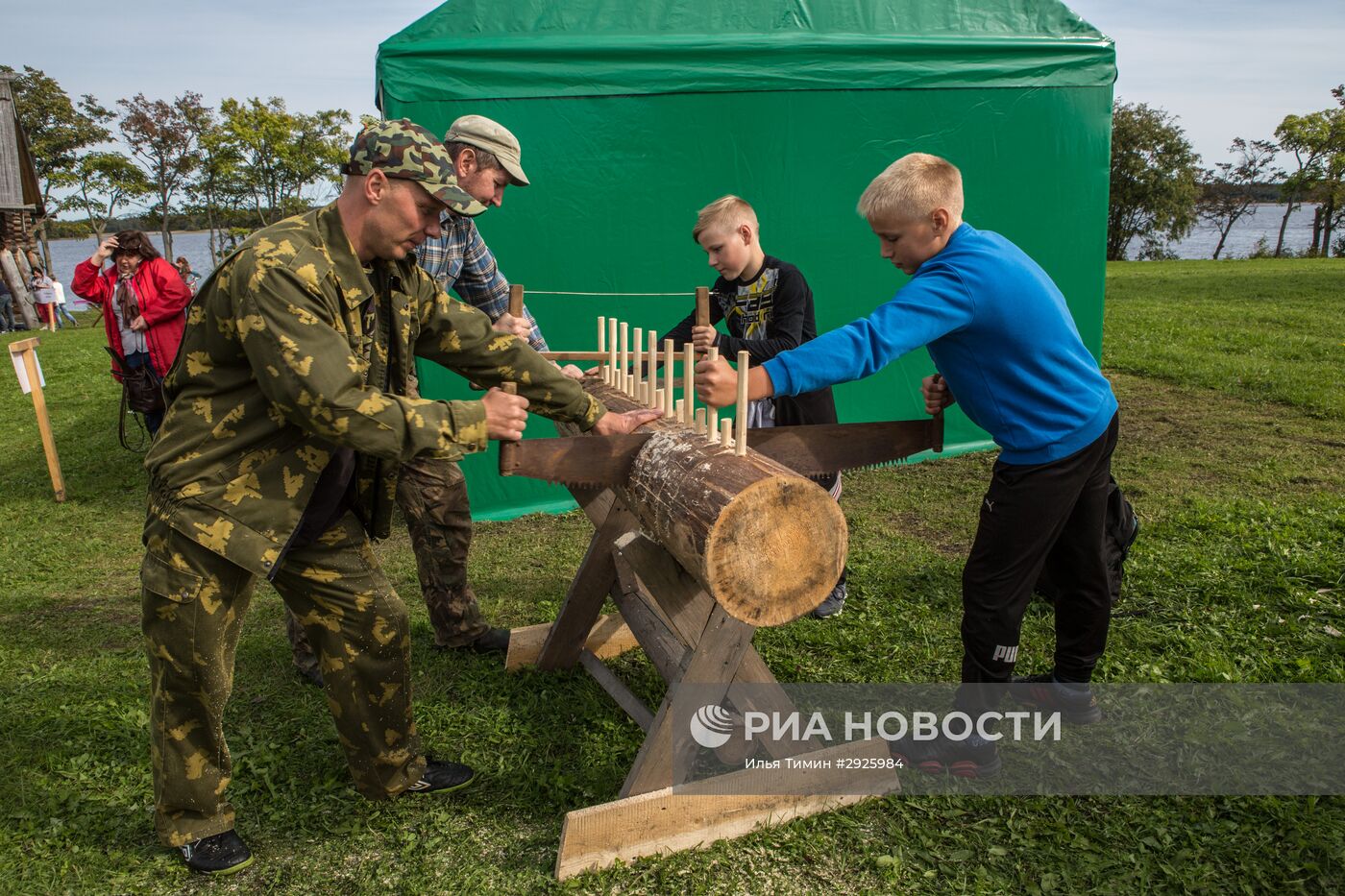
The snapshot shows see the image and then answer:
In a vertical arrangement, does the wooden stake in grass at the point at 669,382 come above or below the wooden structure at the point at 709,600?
above

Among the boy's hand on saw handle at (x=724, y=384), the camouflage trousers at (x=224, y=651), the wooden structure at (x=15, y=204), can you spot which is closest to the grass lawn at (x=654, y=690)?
the camouflage trousers at (x=224, y=651)

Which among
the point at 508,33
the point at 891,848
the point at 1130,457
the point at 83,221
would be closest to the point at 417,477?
the point at 891,848

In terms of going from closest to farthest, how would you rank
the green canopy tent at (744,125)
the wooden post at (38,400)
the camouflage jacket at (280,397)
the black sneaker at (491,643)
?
the camouflage jacket at (280,397)
the black sneaker at (491,643)
the green canopy tent at (744,125)
the wooden post at (38,400)

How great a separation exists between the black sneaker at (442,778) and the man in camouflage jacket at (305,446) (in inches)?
11.6

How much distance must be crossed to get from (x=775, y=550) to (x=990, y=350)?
935 mm

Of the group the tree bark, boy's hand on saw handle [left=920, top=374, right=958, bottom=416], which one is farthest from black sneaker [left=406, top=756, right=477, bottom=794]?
the tree bark

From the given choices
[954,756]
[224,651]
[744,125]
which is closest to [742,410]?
[954,756]

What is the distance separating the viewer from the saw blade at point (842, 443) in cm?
308

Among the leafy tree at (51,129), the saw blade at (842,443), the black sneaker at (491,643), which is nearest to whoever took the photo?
the saw blade at (842,443)

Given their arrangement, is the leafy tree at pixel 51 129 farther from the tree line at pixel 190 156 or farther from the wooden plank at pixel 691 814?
the wooden plank at pixel 691 814

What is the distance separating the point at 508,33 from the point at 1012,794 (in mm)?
4893

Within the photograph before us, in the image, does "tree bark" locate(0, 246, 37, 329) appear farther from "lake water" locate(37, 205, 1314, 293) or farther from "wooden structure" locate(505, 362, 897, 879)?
Result: "wooden structure" locate(505, 362, 897, 879)

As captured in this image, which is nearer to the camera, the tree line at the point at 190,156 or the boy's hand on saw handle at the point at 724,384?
the boy's hand on saw handle at the point at 724,384

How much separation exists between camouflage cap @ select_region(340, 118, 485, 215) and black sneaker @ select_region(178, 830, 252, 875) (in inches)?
80.7
